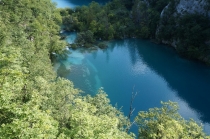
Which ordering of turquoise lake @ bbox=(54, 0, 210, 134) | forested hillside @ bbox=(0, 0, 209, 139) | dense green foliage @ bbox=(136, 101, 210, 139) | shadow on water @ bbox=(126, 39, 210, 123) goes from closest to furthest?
forested hillside @ bbox=(0, 0, 209, 139) → dense green foliage @ bbox=(136, 101, 210, 139) → turquoise lake @ bbox=(54, 0, 210, 134) → shadow on water @ bbox=(126, 39, 210, 123)

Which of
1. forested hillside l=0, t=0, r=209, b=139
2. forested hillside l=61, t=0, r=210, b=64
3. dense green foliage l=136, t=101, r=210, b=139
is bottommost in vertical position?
dense green foliage l=136, t=101, r=210, b=139

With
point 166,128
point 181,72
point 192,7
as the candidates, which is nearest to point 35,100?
point 166,128

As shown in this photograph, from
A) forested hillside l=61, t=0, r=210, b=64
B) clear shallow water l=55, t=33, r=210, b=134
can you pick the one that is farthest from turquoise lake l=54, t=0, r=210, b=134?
forested hillside l=61, t=0, r=210, b=64

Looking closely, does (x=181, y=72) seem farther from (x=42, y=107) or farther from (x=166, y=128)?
(x=42, y=107)

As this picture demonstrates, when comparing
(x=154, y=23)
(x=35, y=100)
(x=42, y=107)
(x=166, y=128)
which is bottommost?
(x=166, y=128)

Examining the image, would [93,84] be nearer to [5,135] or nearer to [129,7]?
[5,135]

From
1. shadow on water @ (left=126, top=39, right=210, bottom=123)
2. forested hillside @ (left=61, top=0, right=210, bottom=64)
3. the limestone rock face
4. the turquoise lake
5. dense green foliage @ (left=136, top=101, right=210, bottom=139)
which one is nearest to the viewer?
dense green foliage @ (left=136, top=101, right=210, bottom=139)

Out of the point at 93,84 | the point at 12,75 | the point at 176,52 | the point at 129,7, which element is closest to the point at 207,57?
the point at 176,52

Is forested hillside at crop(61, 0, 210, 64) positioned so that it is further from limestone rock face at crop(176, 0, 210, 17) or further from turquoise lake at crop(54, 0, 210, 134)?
turquoise lake at crop(54, 0, 210, 134)

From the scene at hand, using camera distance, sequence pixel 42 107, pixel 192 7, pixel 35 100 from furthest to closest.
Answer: pixel 192 7, pixel 42 107, pixel 35 100

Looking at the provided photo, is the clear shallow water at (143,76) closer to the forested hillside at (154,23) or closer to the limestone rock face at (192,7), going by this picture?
the forested hillside at (154,23)
